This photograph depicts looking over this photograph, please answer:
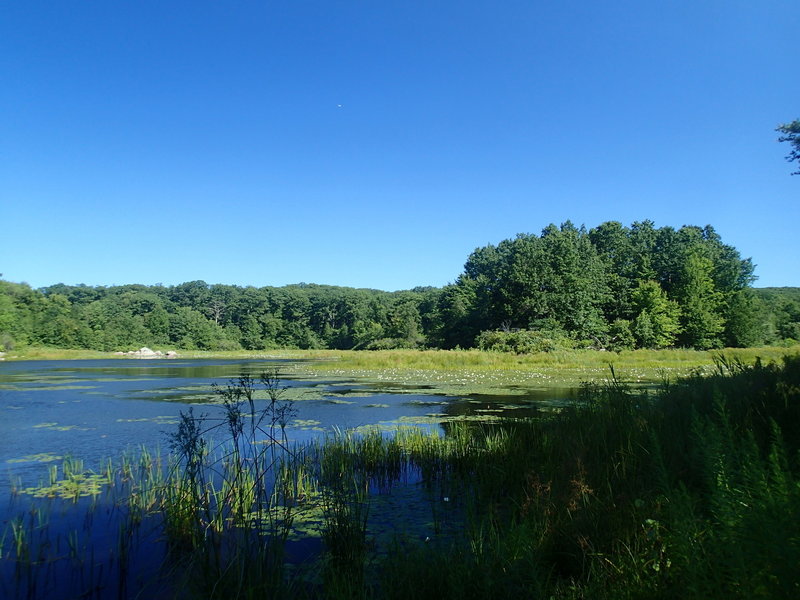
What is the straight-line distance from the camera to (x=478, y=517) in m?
5.85

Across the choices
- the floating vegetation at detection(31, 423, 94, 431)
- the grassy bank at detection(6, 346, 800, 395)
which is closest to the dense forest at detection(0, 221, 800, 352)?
the grassy bank at detection(6, 346, 800, 395)

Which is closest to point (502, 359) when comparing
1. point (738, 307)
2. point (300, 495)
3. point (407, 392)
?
point (407, 392)

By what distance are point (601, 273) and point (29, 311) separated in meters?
88.4

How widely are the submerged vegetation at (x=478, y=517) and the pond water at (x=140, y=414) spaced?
7.30 ft

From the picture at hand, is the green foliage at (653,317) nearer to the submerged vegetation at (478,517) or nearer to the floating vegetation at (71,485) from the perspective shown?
the submerged vegetation at (478,517)

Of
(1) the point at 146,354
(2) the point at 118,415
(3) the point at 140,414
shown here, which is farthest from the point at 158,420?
(1) the point at 146,354

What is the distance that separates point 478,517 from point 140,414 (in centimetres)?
1308

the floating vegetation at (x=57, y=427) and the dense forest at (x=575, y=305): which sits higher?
the dense forest at (x=575, y=305)

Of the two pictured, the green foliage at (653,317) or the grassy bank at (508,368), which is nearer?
the grassy bank at (508,368)

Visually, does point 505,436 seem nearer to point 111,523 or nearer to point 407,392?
point 111,523

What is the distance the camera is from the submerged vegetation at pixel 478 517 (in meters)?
2.69

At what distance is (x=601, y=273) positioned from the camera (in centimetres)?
5572

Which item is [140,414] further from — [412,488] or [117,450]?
[412,488]

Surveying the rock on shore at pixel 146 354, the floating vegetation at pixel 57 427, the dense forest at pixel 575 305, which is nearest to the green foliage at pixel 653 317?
the dense forest at pixel 575 305
